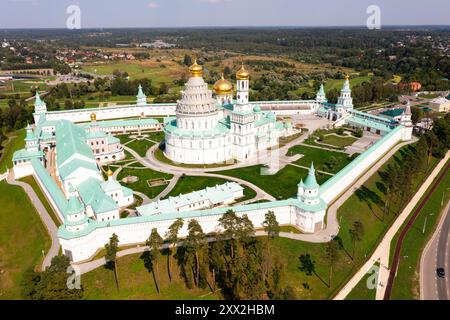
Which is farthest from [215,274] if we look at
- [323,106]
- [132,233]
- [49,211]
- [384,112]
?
[384,112]

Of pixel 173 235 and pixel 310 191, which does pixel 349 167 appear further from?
pixel 173 235

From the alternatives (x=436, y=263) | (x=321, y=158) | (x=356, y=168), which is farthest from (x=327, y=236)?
(x=321, y=158)

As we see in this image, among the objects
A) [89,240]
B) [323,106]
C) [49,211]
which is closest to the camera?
[89,240]

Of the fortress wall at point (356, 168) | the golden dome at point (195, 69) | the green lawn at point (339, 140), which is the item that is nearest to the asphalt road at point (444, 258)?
the fortress wall at point (356, 168)

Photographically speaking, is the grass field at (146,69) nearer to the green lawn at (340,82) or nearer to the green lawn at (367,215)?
the green lawn at (340,82)

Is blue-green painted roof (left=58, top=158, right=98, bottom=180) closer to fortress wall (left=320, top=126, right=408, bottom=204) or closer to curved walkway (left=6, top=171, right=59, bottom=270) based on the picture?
curved walkway (left=6, top=171, right=59, bottom=270)

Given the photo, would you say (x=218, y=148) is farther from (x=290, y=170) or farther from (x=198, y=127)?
(x=290, y=170)
